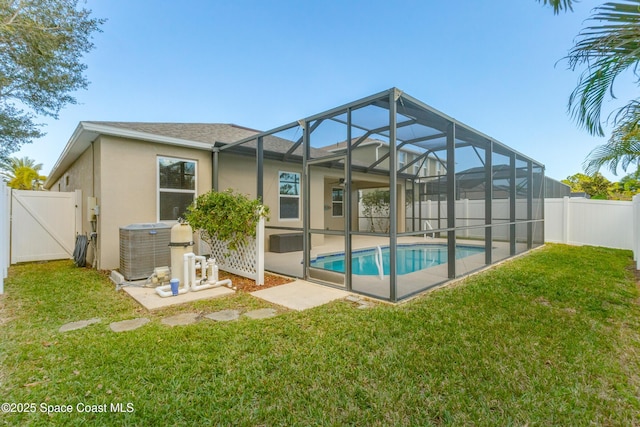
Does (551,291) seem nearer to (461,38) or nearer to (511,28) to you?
(511,28)

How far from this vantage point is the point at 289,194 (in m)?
9.55

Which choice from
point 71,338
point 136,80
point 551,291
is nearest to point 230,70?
point 136,80

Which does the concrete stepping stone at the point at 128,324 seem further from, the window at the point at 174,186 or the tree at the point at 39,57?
the tree at the point at 39,57

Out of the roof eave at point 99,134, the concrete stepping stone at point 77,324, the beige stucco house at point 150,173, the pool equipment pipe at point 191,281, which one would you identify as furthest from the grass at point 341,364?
the roof eave at point 99,134

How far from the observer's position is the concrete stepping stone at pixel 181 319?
350 centimetres

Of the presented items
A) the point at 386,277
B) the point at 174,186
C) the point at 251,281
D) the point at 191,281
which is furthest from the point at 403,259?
the point at 174,186

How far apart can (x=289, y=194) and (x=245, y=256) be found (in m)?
4.02

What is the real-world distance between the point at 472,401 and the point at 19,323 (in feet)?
16.2


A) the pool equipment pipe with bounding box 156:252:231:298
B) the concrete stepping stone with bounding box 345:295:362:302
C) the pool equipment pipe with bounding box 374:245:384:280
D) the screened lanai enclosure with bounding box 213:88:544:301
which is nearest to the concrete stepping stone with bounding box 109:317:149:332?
the pool equipment pipe with bounding box 156:252:231:298

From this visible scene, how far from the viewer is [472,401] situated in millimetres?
2053

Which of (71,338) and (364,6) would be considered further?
(364,6)

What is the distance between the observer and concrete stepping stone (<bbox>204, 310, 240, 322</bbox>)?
Result: 11.9 feet

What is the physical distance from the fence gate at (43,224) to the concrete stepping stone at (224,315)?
6942mm

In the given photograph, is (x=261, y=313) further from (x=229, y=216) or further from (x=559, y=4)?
(x=559, y=4)
